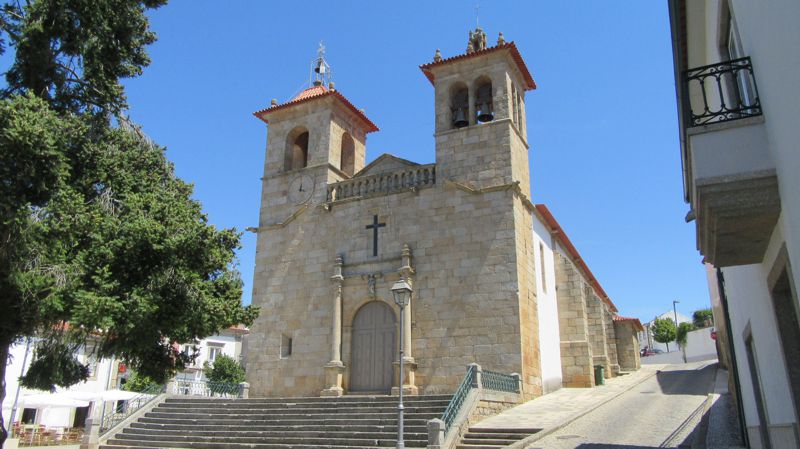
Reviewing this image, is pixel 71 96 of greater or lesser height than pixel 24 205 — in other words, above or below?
above

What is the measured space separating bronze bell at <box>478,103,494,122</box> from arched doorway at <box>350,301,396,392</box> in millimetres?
6682

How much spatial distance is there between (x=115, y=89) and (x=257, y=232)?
950cm

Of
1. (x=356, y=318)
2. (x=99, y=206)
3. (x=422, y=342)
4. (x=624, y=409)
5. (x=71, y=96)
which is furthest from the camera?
(x=356, y=318)

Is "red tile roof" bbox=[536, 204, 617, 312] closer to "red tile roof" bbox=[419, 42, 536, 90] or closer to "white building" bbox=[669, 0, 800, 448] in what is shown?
"red tile roof" bbox=[419, 42, 536, 90]

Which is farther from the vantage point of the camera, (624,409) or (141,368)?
(624,409)

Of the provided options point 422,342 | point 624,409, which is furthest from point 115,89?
point 624,409

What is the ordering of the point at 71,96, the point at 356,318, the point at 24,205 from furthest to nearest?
the point at 356,318
the point at 71,96
the point at 24,205

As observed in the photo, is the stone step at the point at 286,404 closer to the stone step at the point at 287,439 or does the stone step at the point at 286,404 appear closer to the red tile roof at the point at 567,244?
the stone step at the point at 287,439

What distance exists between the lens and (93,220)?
9.58 m

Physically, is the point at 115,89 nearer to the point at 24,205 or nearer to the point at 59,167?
the point at 59,167

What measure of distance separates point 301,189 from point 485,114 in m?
6.80

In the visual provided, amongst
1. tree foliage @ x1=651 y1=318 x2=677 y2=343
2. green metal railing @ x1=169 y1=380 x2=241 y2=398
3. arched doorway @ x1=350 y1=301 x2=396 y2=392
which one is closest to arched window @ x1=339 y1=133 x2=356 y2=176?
arched doorway @ x1=350 y1=301 x2=396 y2=392

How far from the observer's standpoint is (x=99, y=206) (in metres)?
10.2

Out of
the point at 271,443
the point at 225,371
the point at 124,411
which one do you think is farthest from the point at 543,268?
the point at 225,371
